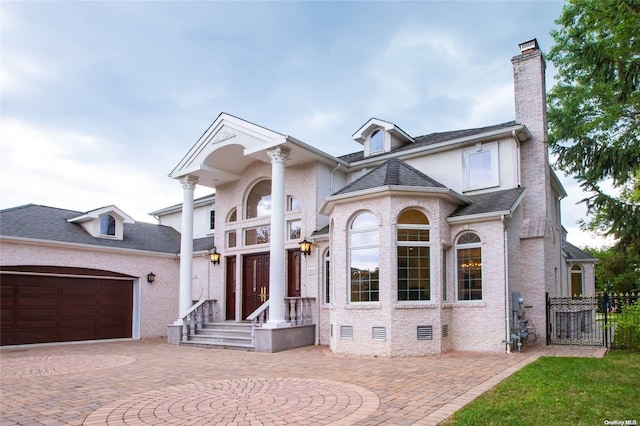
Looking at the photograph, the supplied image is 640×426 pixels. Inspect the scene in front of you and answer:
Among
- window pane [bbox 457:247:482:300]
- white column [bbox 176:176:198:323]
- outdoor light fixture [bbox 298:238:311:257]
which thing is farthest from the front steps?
window pane [bbox 457:247:482:300]

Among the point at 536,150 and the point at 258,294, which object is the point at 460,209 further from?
the point at 258,294

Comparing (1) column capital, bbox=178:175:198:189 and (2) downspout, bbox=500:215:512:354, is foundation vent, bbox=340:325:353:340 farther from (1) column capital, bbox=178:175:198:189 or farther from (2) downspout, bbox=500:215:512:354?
(1) column capital, bbox=178:175:198:189

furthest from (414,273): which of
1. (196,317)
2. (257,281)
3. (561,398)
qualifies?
(196,317)

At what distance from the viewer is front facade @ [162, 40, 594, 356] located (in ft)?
37.4

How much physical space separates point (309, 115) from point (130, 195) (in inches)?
400

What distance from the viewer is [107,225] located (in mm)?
17656

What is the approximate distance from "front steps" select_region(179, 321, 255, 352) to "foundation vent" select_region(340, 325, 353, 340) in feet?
8.53

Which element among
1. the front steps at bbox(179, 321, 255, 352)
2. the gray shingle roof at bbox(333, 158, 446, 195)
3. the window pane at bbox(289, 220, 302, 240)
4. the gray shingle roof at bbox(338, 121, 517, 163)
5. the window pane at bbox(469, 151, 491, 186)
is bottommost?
the front steps at bbox(179, 321, 255, 352)

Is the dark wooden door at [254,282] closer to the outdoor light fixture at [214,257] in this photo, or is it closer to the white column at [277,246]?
the outdoor light fixture at [214,257]

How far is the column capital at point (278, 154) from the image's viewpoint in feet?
44.4

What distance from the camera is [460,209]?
12.6 metres

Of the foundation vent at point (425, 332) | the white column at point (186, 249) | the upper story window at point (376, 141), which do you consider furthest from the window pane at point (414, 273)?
the white column at point (186, 249)

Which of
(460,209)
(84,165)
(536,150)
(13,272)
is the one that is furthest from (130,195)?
(536,150)

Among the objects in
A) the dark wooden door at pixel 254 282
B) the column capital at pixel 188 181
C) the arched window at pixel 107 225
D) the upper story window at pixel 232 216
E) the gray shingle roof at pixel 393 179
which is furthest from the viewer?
the arched window at pixel 107 225
